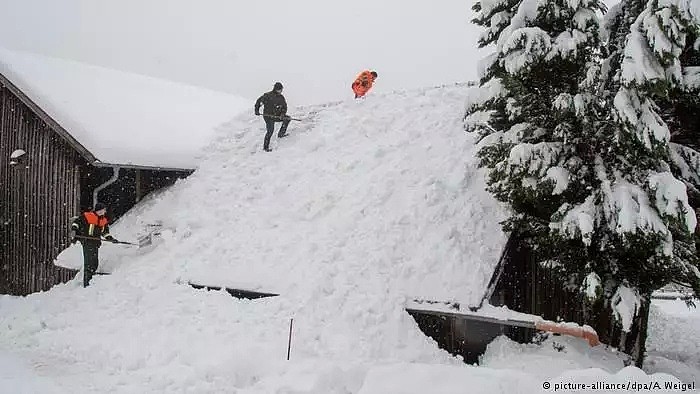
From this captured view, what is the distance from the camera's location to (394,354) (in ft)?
28.4

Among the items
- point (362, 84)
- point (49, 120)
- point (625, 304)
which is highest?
point (362, 84)

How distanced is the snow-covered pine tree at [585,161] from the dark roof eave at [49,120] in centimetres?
943

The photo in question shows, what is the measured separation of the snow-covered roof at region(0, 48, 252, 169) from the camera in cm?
1355

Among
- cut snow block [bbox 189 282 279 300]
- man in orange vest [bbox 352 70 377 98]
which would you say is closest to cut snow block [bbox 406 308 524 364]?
cut snow block [bbox 189 282 279 300]

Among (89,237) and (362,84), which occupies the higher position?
→ (362,84)

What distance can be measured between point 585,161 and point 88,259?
1056cm

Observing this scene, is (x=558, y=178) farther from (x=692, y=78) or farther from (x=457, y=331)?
(x=457, y=331)

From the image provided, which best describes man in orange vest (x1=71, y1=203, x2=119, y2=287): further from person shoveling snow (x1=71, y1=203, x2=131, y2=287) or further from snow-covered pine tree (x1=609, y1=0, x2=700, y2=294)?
snow-covered pine tree (x1=609, y1=0, x2=700, y2=294)

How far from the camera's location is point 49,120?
1332cm

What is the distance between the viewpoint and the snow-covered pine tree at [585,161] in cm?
761

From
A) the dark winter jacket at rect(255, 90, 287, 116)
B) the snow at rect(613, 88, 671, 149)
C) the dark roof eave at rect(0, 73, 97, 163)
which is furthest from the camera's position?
the dark winter jacket at rect(255, 90, 287, 116)

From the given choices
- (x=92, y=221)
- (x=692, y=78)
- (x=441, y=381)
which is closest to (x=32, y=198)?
(x=92, y=221)

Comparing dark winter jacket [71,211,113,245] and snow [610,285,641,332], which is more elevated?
dark winter jacket [71,211,113,245]

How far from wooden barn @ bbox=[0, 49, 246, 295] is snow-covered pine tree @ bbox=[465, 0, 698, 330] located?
9.44 meters
